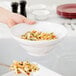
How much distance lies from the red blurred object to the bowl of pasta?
1.16 feet

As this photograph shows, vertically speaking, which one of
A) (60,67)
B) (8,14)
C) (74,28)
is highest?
(8,14)

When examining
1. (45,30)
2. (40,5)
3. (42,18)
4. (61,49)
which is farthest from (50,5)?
(45,30)

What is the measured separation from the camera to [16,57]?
4.25ft

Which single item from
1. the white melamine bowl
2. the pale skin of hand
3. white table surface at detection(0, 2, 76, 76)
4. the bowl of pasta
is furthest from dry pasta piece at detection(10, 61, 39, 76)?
the white melamine bowl

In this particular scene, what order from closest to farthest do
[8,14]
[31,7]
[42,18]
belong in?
[8,14] < [42,18] < [31,7]

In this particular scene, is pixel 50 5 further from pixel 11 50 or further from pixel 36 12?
pixel 11 50

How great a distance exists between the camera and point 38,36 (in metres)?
1.02

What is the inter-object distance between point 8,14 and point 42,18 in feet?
1.11

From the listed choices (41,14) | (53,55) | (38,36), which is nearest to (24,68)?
(38,36)

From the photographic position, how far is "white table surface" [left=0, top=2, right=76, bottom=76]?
129 centimetres

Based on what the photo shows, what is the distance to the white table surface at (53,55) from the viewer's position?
4.23 ft

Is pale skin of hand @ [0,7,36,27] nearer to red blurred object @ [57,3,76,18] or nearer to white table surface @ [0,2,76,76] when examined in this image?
white table surface @ [0,2,76,76]

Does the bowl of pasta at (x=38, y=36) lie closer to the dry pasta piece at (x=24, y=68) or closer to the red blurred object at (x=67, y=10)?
the dry pasta piece at (x=24, y=68)

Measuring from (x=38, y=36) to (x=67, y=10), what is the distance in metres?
0.49
